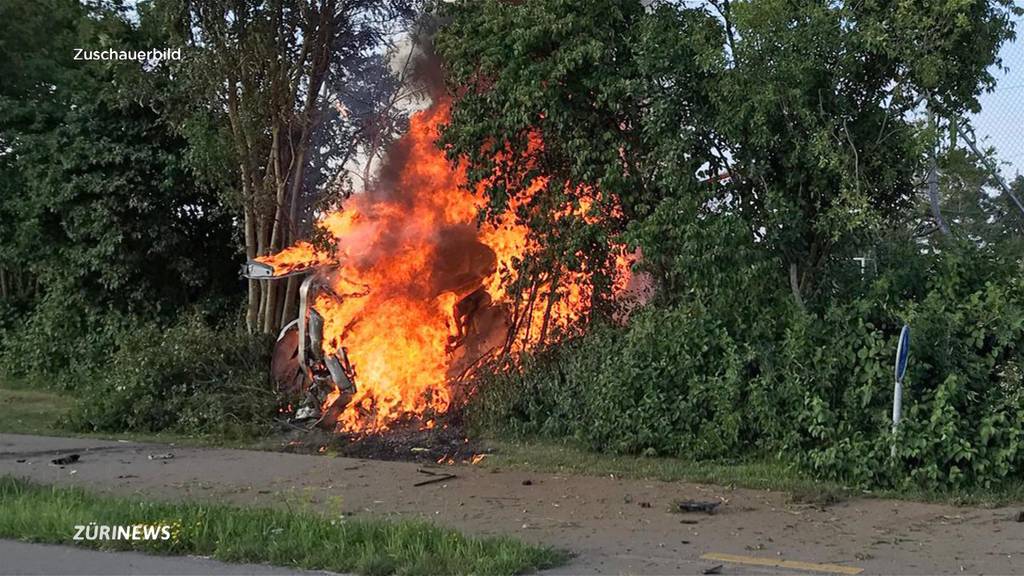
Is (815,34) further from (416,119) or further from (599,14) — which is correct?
(416,119)

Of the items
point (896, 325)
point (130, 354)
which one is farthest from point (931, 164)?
point (130, 354)

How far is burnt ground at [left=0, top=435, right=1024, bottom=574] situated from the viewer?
6.00 m

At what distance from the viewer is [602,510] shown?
24.3 feet

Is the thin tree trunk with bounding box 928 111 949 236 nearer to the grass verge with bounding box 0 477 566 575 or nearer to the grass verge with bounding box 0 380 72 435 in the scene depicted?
the grass verge with bounding box 0 477 566 575

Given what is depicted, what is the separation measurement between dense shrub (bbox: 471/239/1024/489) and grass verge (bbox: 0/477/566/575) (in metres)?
3.53

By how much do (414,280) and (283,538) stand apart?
251 inches

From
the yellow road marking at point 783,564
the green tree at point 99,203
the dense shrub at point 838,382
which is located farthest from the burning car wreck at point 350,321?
the yellow road marking at point 783,564

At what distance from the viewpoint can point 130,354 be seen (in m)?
12.9

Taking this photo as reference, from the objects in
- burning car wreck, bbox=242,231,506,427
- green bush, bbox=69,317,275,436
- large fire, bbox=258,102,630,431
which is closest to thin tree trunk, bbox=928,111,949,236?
large fire, bbox=258,102,630,431

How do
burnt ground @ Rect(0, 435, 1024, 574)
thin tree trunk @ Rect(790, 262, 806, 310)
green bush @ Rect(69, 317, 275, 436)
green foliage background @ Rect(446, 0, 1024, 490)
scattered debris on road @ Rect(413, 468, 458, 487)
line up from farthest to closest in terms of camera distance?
green bush @ Rect(69, 317, 275, 436) → thin tree trunk @ Rect(790, 262, 806, 310) → scattered debris on road @ Rect(413, 468, 458, 487) → green foliage background @ Rect(446, 0, 1024, 490) → burnt ground @ Rect(0, 435, 1024, 574)

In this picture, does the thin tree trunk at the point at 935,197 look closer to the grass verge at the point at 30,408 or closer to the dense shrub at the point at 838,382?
the dense shrub at the point at 838,382

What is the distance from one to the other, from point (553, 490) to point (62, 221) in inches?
451

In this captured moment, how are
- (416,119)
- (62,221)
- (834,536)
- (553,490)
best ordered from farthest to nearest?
(62,221) → (416,119) → (553,490) → (834,536)
